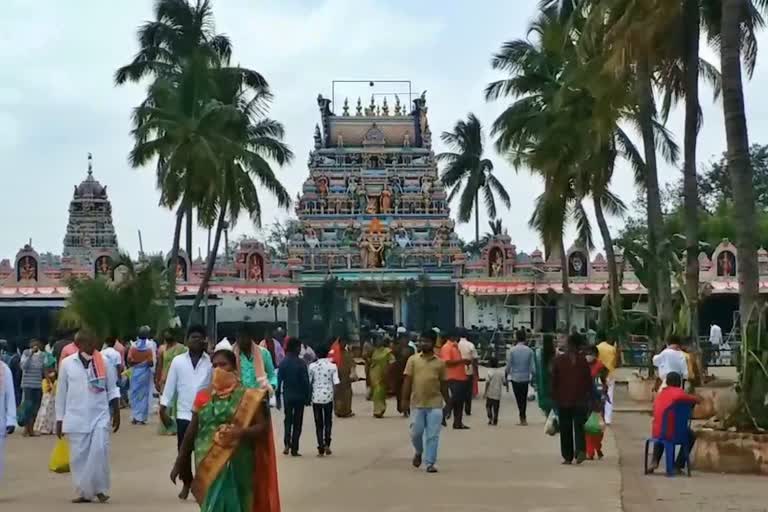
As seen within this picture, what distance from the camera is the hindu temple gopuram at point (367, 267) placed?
5538 centimetres

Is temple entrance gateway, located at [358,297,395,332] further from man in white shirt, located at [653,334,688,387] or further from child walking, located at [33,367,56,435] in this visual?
man in white shirt, located at [653,334,688,387]

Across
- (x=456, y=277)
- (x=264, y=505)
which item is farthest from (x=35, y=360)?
(x=456, y=277)

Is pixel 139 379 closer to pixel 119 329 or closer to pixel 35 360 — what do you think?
pixel 35 360

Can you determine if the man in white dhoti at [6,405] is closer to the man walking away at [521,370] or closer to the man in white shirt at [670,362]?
the man in white shirt at [670,362]

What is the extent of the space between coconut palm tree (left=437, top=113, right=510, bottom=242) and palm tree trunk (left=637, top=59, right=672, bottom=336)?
4211 centimetres

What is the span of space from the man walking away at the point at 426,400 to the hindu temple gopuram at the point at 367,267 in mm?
34233

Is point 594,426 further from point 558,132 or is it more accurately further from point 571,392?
point 558,132

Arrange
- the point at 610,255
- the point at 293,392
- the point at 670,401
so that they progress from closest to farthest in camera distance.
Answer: the point at 670,401 → the point at 293,392 → the point at 610,255

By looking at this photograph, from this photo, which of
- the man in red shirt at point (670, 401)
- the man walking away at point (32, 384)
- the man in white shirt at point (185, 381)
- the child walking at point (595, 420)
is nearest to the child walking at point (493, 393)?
the child walking at point (595, 420)

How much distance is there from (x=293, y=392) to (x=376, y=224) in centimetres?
5136

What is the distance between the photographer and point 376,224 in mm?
68250

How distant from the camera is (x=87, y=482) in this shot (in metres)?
12.5

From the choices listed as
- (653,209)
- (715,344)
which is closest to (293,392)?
(653,209)

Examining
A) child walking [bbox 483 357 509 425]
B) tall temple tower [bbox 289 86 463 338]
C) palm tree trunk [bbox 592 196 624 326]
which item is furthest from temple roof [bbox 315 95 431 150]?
child walking [bbox 483 357 509 425]
